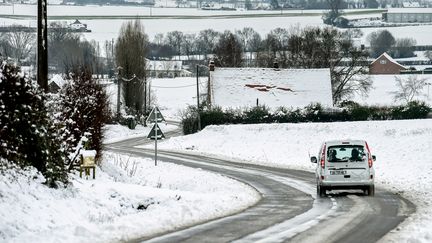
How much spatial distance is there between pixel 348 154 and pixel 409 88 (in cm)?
10976

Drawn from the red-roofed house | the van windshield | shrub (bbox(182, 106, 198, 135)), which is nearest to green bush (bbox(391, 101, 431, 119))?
shrub (bbox(182, 106, 198, 135))

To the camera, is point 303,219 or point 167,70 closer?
point 303,219

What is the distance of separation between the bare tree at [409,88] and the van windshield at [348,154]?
102m

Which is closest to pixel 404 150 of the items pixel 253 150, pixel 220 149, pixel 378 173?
pixel 378 173

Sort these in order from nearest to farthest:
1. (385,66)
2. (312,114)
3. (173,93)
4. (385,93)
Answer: (312,114), (385,93), (173,93), (385,66)

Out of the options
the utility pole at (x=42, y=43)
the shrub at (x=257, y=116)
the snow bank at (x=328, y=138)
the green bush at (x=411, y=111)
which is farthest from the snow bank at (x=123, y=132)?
the utility pole at (x=42, y=43)

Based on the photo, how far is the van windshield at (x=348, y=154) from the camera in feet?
80.5

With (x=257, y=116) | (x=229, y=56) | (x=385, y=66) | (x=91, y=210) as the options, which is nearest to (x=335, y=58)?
(x=229, y=56)

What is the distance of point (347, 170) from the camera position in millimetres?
24406

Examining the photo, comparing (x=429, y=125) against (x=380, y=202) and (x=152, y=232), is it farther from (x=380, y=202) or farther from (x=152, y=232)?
(x=152, y=232)

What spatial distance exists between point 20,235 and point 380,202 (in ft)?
40.3

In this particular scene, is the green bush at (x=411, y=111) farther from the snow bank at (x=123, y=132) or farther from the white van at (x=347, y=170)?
the white van at (x=347, y=170)

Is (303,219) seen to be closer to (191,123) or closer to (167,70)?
(191,123)

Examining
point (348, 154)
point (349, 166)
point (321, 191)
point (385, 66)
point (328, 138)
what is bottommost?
point (328, 138)
